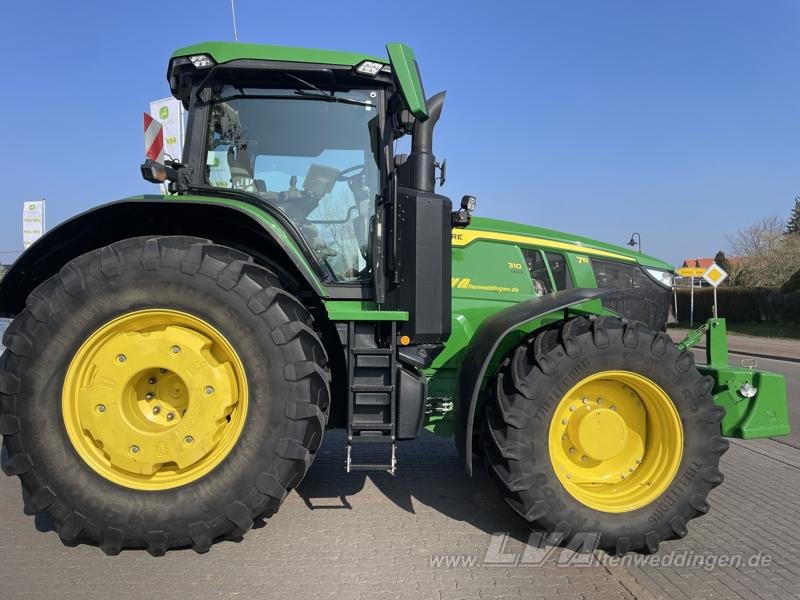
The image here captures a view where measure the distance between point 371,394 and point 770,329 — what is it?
22.8 metres

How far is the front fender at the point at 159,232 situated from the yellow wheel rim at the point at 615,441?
1.54 metres

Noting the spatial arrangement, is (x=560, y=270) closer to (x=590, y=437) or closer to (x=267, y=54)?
(x=590, y=437)

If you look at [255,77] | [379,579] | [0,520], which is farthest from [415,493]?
[255,77]

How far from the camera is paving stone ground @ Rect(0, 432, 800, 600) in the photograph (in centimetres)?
243

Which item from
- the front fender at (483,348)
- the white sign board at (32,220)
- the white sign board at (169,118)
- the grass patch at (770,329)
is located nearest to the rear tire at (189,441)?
the front fender at (483,348)

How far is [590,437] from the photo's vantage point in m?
2.96

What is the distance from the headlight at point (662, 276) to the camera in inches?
160

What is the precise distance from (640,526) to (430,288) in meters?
1.61

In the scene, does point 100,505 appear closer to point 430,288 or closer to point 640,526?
point 430,288

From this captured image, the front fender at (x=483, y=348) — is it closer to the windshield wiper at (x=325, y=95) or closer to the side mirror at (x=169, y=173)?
the windshield wiper at (x=325, y=95)

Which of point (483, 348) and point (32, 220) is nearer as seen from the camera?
point (483, 348)

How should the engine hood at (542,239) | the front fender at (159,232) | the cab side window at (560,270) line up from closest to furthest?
the front fender at (159,232) < the engine hood at (542,239) < the cab side window at (560,270)

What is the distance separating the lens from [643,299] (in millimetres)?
4016

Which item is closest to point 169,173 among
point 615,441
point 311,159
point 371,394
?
point 311,159
